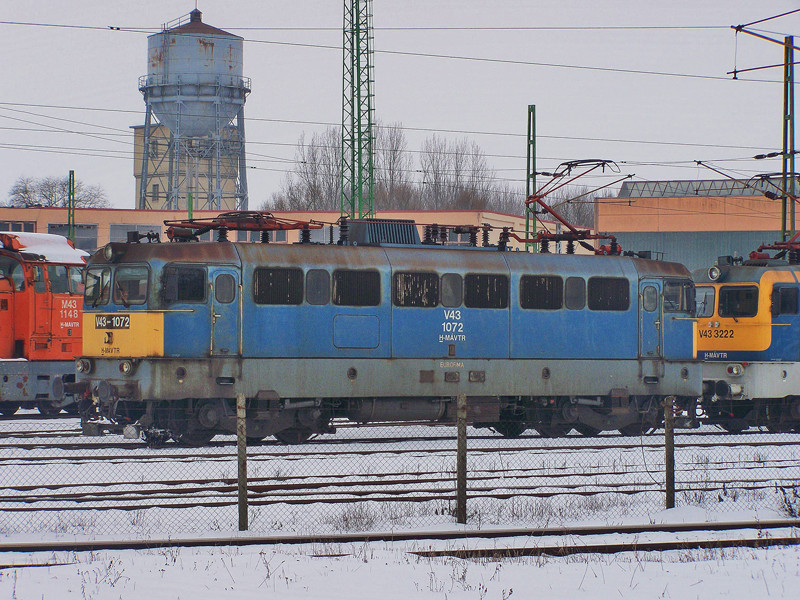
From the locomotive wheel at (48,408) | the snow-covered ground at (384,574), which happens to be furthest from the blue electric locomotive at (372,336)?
the snow-covered ground at (384,574)

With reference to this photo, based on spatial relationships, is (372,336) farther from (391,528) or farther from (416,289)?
(391,528)

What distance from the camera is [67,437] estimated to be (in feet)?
66.2

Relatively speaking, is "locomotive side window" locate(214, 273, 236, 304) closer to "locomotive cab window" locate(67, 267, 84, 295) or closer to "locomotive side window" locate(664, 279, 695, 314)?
"locomotive cab window" locate(67, 267, 84, 295)

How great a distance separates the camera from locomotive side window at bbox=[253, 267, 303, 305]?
Result: 62.7 feet

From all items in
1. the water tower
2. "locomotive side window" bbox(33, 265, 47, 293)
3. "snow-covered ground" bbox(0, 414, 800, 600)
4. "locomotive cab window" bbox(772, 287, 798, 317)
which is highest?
the water tower

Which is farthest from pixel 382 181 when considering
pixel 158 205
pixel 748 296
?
pixel 748 296

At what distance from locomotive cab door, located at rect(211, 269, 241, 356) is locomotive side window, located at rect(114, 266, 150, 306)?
1186mm

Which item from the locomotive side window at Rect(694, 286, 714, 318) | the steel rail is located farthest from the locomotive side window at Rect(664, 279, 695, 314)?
the steel rail

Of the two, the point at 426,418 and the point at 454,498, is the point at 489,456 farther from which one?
the point at 454,498

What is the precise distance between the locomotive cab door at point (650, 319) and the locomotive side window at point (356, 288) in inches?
229

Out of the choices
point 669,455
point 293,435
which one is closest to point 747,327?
point 293,435

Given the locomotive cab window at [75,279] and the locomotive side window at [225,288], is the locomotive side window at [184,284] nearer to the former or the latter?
the locomotive side window at [225,288]

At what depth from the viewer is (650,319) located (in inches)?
879

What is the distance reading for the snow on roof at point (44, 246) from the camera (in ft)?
78.4
